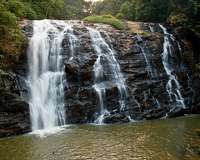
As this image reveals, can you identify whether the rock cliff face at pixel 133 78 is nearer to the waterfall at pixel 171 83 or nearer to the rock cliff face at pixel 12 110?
the waterfall at pixel 171 83

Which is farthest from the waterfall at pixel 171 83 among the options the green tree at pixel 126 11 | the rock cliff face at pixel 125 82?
the green tree at pixel 126 11

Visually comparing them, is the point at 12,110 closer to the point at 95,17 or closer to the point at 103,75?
the point at 103,75

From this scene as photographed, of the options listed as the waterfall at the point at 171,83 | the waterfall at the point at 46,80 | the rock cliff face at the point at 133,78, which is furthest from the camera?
the waterfall at the point at 171,83

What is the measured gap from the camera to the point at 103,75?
11609mm

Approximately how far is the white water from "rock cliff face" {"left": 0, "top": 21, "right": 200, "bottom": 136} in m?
0.07

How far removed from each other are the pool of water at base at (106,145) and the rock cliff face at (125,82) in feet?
5.87

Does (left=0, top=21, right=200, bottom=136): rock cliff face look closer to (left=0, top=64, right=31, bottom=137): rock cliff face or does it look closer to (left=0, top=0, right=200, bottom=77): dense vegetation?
(left=0, top=64, right=31, bottom=137): rock cliff face

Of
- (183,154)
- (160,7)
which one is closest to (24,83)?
(183,154)

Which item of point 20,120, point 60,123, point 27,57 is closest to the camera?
point 20,120

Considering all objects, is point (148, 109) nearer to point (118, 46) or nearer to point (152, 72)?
point (152, 72)

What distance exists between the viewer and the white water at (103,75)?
10625mm

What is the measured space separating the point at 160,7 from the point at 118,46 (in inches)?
446

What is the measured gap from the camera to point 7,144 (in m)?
6.77

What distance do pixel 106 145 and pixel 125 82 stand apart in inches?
239
